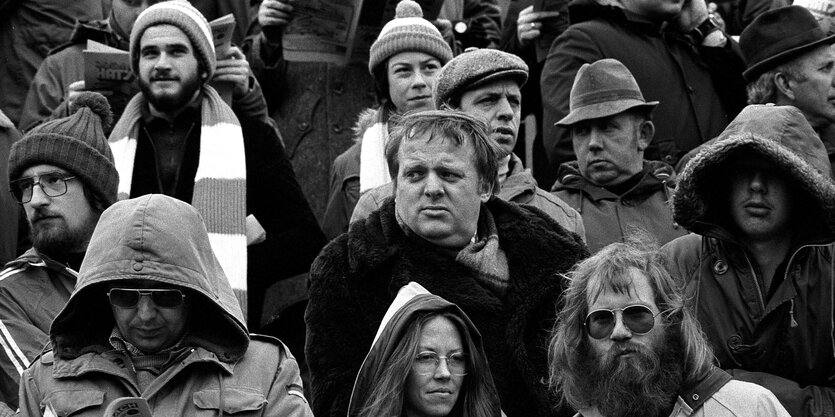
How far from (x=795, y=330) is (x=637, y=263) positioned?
85cm

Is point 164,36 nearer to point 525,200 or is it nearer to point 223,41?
point 223,41

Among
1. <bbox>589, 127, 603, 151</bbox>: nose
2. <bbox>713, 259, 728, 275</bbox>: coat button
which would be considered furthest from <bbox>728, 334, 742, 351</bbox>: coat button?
<bbox>589, 127, 603, 151</bbox>: nose

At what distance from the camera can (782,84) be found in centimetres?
870

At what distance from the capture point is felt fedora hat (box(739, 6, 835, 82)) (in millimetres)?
8664

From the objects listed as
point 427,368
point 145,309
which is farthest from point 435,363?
point 145,309

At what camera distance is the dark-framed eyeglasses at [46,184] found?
7738mm

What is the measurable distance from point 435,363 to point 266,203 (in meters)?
2.97

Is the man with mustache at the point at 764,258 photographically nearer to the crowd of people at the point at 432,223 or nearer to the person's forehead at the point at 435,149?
the crowd of people at the point at 432,223

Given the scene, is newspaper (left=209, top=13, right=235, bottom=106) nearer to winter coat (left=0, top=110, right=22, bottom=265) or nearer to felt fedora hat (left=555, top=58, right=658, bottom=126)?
winter coat (left=0, top=110, right=22, bottom=265)

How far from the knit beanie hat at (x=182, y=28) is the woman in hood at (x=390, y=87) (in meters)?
0.86

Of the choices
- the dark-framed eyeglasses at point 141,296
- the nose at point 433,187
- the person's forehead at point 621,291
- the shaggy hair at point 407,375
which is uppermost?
the nose at point 433,187

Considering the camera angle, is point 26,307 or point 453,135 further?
point 26,307

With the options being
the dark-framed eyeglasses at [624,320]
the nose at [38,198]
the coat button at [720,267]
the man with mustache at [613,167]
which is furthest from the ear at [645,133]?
the nose at [38,198]

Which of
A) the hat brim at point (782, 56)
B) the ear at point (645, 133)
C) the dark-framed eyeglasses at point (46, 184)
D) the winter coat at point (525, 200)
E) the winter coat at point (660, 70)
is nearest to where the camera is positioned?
the winter coat at point (525, 200)
